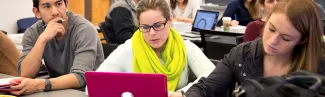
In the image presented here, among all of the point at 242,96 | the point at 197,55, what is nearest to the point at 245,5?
the point at 197,55

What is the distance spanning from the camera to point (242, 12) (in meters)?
4.55

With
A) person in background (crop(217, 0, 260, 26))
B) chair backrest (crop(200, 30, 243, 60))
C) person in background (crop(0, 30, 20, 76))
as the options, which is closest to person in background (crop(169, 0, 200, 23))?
person in background (crop(217, 0, 260, 26))

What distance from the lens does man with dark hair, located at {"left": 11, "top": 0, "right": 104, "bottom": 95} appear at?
2.08 meters

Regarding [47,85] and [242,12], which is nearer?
[47,85]

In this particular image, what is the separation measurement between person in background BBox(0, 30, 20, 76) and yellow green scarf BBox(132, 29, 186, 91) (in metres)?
0.92

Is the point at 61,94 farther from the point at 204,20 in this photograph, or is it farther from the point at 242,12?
the point at 242,12

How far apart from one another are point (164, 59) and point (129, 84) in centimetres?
67

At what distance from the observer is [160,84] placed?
1.32 meters

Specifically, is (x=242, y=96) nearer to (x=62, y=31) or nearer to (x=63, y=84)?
(x=63, y=84)

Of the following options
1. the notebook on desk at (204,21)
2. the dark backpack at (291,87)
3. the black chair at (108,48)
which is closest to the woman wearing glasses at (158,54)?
the black chair at (108,48)

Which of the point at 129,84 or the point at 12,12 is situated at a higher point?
the point at 129,84

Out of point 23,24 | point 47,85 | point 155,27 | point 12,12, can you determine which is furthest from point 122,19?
point 12,12

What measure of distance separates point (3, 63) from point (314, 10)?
1861 mm

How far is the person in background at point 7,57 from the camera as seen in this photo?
2398 millimetres
